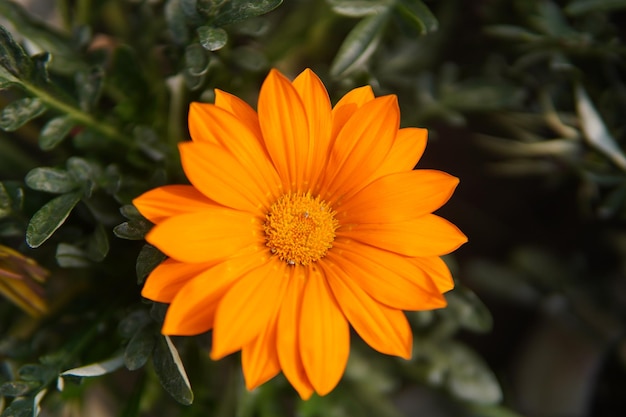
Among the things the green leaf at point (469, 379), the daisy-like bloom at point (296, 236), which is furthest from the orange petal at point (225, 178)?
the green leaf at point (469, 379)

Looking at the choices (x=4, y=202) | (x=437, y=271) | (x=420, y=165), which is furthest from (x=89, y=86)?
(x=420, y=165)

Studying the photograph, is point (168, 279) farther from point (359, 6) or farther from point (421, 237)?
point (359, 6)

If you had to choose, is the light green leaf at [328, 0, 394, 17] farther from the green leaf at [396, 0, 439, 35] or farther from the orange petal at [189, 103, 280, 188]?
the orange petal at [189, 103, 280, 188]

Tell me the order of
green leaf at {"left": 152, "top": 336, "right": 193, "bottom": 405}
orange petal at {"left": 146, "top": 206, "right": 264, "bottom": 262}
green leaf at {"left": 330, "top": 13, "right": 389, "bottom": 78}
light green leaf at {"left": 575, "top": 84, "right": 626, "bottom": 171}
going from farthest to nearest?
light green leaf at {"left": 575, "top": 84, "right": 626, "bottom": 171}
green leaf at {"left": 330, "top": 13, "right": 389, "bottom": 78}
green leaf at {"left": 152, "top": 336, "right": 193, "bottom": 405}
orange petal at {"left": 146, "top": 206, "right": 264, "bottom": 262}

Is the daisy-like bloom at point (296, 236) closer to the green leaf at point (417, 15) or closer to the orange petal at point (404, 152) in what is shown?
the orange petal at point (404, 152)

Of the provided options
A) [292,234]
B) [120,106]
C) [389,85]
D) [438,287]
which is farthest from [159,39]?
[438,287]

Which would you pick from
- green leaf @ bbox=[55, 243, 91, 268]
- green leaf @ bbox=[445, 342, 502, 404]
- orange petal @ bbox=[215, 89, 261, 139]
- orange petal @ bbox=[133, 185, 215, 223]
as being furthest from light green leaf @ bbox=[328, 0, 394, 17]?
green leaf @ bbox=[445, 342, 502, 404]

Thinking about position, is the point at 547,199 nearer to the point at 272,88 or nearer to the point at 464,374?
the point at 464,374
